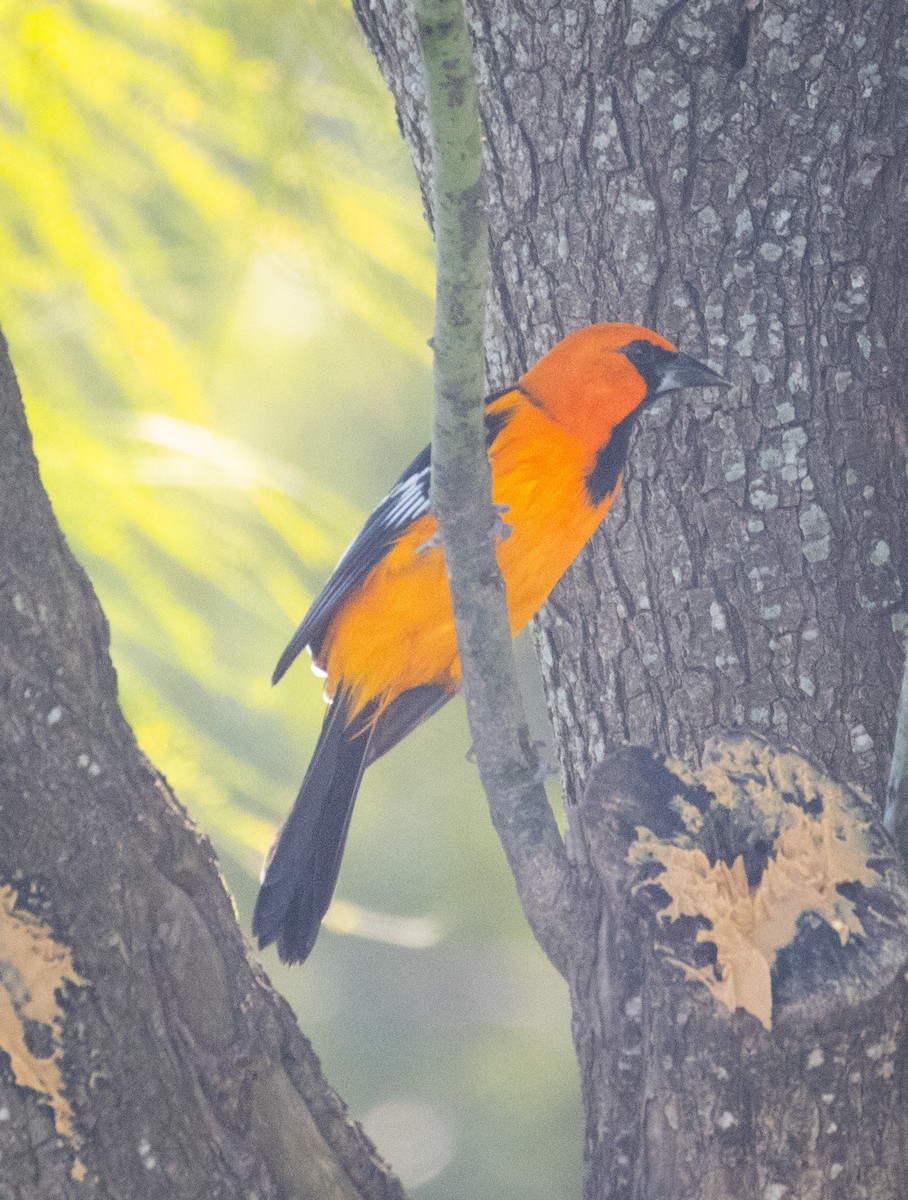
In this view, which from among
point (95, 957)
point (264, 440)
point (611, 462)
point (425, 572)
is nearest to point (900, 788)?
point (611, 462)

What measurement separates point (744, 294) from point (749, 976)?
2.17ft

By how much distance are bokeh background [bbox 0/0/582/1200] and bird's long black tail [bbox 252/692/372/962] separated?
0.31 metres

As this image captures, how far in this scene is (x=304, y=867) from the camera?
48.8 inches

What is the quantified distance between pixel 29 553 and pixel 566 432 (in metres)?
0.61

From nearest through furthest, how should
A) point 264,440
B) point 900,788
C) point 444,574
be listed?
point 900,788 → point 444,574 → point 264,440

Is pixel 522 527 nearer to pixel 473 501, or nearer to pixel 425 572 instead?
pixel 425 572

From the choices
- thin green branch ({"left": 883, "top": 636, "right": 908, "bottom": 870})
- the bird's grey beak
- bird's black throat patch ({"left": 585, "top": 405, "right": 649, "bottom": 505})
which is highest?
the bird's grey beak

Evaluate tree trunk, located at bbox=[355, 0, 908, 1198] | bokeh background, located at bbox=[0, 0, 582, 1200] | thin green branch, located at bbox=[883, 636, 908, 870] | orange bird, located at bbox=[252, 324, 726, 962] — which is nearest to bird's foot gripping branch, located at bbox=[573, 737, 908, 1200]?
thin green branch, located at bbox=[883, 636, 908, 870]

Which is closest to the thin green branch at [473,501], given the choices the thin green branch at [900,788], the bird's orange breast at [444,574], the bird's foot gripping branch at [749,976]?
the bird's foot gripping branch at [749,976]

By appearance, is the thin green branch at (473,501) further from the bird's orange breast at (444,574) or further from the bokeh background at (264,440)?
the bokeh background at (264,440)

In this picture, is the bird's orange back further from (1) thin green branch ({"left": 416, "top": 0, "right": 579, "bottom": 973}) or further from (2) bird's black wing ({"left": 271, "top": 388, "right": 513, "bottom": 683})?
(1) thin green branch ({"left": 416, "top": 0, "right": 579, "bottom": 973})

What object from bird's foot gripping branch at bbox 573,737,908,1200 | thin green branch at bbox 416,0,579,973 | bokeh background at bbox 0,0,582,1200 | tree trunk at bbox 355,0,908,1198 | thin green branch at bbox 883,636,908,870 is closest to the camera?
thin green branch at bbox 416,0,579,973

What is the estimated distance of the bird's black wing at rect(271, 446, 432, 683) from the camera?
130 cm

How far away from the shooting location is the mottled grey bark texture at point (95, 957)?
867 millimetres
